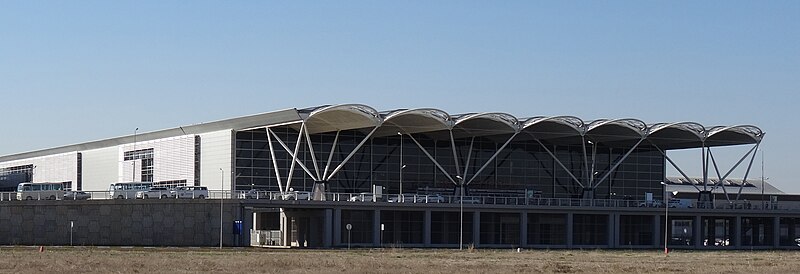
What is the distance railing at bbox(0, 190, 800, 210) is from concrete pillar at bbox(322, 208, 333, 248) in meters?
1.20

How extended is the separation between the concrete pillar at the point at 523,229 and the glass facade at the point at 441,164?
8.41 m

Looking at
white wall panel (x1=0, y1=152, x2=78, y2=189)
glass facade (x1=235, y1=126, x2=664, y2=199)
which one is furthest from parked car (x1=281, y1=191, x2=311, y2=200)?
white wall panel (x1=0, y1=152, x2=78, y2=189)

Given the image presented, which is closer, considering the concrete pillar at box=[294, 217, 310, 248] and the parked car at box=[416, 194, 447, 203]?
the concrete pillar at box=[294, 217, 310, 248]

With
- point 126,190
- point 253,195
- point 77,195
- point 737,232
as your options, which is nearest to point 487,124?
point 253,195

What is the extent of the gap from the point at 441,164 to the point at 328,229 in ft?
71.1

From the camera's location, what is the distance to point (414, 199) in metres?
104

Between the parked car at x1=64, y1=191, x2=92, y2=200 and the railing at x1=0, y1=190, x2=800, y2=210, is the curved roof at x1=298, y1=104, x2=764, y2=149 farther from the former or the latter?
the parked car at x1=64, y1=191, x2=92, y2=200

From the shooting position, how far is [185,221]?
92125mm

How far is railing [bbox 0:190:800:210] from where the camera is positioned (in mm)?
94750

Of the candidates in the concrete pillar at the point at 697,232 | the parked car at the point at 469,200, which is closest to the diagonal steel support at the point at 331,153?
the parked car at the point at 469,200

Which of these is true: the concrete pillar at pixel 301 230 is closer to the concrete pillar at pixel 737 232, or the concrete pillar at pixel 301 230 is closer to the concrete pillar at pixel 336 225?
the concrete pillar at pixel 336 225

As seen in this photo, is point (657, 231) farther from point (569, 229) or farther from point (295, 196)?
point (295, 196)

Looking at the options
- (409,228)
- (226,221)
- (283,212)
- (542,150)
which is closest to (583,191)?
(542,150)

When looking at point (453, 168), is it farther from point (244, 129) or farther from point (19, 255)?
point (19, 255)
